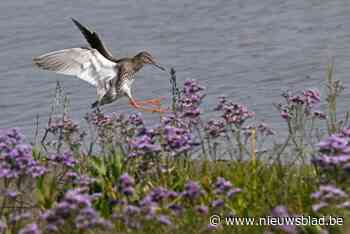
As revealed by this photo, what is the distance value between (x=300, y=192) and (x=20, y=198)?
1486 mm

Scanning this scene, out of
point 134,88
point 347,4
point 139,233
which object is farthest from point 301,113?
point 347,4

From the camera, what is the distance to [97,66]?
29.1 feet

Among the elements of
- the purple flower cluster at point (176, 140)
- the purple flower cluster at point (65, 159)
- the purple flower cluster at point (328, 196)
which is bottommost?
the purple flower cluster at point (328, 196)

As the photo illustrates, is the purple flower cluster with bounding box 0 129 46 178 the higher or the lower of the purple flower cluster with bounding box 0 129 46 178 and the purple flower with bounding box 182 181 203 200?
the higher

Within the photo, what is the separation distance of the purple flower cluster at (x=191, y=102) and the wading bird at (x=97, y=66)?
186 centimetres

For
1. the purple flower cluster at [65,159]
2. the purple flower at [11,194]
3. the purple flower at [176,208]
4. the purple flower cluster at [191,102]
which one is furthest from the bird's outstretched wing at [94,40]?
the purple flower at [176,208]

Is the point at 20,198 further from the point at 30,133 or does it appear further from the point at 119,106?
the point at 119,106

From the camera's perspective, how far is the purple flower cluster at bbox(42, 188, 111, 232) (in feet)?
14.9

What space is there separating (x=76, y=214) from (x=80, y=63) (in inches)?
161

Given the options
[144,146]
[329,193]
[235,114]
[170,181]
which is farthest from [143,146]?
[329,193]

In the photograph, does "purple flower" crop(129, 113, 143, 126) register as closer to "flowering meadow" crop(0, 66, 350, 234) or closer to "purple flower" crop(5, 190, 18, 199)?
"flowering meadow" crop(0, 66, 350, 234)

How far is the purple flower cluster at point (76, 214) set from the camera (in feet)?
14.9

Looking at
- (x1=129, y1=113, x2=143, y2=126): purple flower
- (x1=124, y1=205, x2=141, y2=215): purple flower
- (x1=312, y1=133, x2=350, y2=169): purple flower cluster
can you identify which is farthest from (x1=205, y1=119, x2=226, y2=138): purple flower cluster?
(x1=124, y1=205, x2=141, y2=215): purple flower

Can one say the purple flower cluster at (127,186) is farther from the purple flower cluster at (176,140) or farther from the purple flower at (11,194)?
the purple flower cluster at (176,140)
